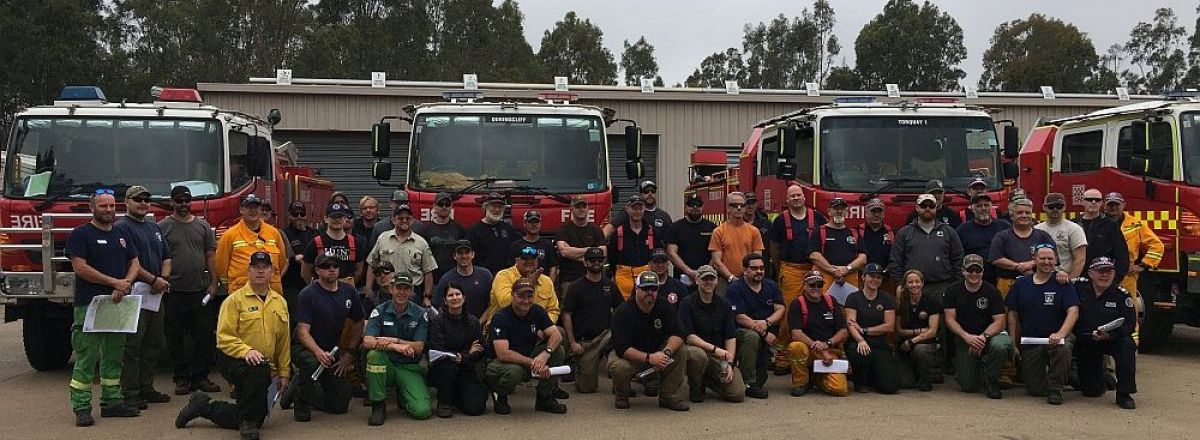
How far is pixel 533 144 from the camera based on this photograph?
410 inches

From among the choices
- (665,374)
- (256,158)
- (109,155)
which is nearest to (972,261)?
(665,374)

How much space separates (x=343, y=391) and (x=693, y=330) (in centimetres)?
282

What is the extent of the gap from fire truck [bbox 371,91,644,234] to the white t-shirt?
4.14 meters

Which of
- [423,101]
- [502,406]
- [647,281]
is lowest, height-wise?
[502,406]

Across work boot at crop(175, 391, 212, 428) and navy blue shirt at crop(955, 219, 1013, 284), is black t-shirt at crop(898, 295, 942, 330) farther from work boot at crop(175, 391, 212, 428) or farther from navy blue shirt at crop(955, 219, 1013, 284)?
work boot at crop(175, 391, 212, 428)

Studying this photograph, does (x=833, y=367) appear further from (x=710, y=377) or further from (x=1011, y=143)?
(x=1011, y=143)

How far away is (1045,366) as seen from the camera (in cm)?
877

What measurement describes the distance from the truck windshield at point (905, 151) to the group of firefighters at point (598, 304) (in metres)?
0.48

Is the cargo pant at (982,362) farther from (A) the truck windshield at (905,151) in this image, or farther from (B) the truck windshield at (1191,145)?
(B) the truck windshield at (1191,145)

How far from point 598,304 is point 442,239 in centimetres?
169

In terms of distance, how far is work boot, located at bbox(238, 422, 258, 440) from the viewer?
23.8ft

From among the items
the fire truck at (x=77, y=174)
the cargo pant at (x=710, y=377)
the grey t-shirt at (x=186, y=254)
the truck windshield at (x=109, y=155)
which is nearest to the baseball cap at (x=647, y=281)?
the cargo pant at (x=710, y=377)

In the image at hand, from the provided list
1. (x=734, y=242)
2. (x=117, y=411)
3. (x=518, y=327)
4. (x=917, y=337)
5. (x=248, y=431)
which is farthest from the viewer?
(x=734, y=242)

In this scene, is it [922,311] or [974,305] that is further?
[922,311]
